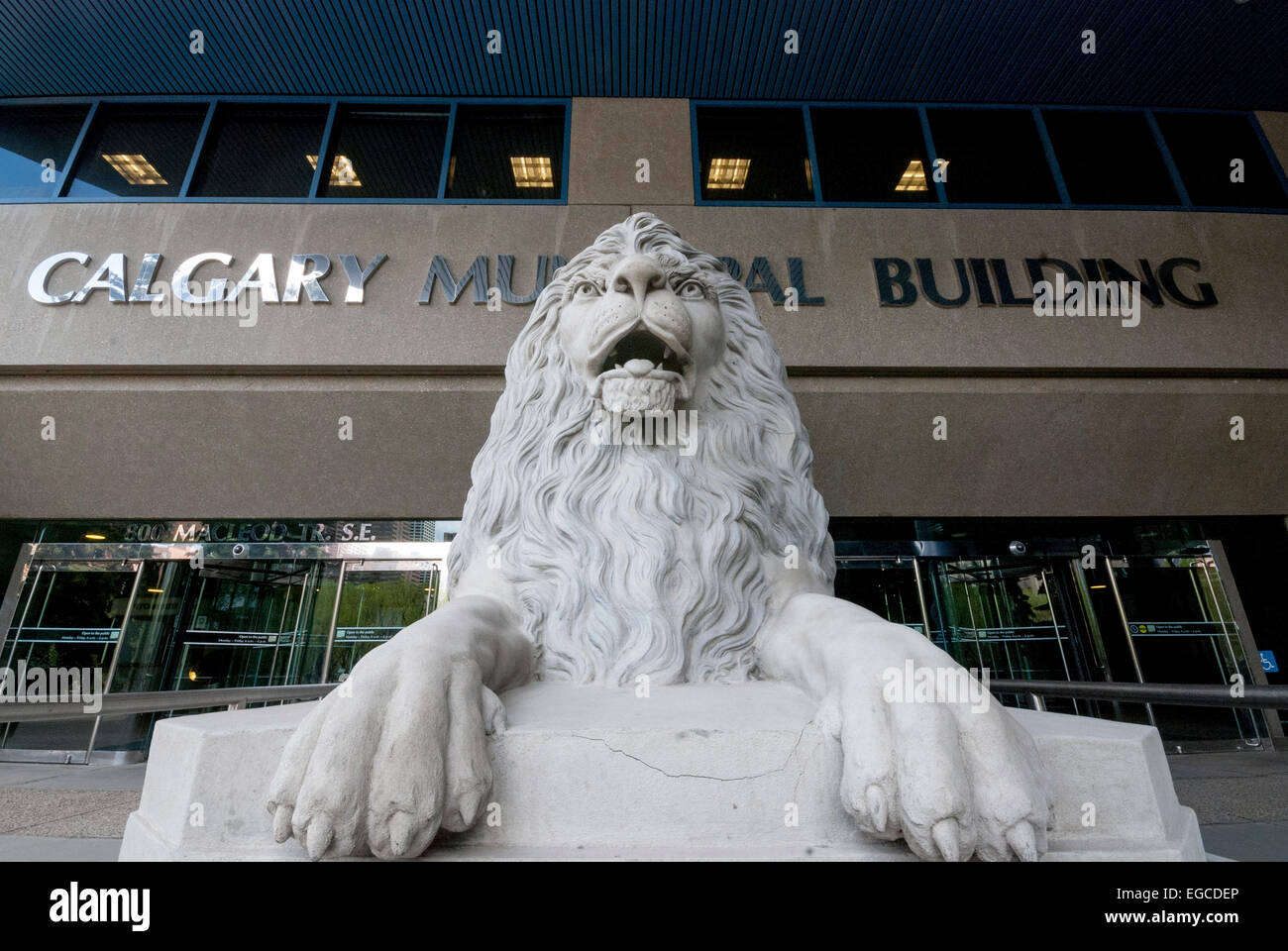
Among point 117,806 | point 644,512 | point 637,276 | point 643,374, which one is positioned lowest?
point 117,806

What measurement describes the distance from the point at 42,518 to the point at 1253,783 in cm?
885

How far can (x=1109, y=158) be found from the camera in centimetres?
643

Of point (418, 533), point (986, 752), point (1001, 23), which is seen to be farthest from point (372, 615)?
point (1001, 23)

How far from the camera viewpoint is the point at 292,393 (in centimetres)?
508

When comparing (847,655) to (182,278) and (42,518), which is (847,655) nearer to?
(182,278)

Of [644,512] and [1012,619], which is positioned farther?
[1012,619]

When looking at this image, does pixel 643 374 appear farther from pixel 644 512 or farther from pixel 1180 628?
pixel 1180 628

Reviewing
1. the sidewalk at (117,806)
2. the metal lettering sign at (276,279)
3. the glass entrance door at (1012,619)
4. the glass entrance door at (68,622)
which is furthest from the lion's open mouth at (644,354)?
the glass entrance door at (68,622)

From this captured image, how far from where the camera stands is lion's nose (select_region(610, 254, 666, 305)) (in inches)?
72.9

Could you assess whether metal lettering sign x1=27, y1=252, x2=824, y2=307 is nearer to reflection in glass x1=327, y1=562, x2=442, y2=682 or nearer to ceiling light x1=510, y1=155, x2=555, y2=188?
ceiling light x1=510, y1=155, x2=555, y2=188

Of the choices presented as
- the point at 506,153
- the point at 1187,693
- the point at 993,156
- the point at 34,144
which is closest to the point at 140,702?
the point at 1187,693

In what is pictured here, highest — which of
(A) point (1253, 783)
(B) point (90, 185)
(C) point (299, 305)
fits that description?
(B) point (90, 185)

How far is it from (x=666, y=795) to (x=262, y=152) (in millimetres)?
7536

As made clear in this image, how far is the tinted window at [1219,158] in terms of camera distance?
625cm
